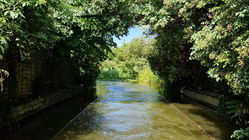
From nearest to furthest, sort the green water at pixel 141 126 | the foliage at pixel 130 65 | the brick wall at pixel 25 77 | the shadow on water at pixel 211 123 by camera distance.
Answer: the green water at pixel 141 126, the shadow on water at pixel 211 123, the brick wall at pixel 25 77, the foliage at pixel 130 65

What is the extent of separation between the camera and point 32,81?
8938mm

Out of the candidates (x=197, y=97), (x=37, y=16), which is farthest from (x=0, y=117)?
(x=197, y=97)

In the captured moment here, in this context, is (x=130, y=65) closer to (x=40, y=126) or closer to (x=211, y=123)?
(x=211, y=123)

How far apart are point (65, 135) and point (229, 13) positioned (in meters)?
5.07

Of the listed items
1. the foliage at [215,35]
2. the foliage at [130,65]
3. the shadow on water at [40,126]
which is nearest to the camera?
the foliage at [215,35]

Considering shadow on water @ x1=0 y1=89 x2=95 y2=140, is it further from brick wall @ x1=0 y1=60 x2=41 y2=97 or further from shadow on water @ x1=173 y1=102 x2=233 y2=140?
shadow on water @ x1=173 y1=102 x2=233 y2=140

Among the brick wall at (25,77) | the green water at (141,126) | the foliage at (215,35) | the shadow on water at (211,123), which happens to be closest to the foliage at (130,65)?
the foliage at (215,35)

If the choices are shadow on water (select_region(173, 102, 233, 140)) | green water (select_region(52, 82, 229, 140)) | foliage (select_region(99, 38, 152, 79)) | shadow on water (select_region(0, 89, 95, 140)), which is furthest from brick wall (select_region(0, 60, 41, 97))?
foliage (select_region(99, 38, 152, 79))

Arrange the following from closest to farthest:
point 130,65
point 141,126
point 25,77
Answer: point 141,126, point 25,77, point 130,65

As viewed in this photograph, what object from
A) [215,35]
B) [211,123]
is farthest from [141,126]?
[215,35]

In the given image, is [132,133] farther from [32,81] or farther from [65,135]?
[32,81]

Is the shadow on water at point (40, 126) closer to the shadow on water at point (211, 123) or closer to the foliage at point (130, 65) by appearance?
the shadow on water at point (211, 123)

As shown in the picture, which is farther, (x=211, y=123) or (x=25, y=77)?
(x=25, y=77)

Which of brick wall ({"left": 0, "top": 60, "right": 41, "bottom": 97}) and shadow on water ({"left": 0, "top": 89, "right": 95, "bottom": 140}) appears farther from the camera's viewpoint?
brick wall ({"left": 0, "top": 60, "right": 41, "bottom": 97})
